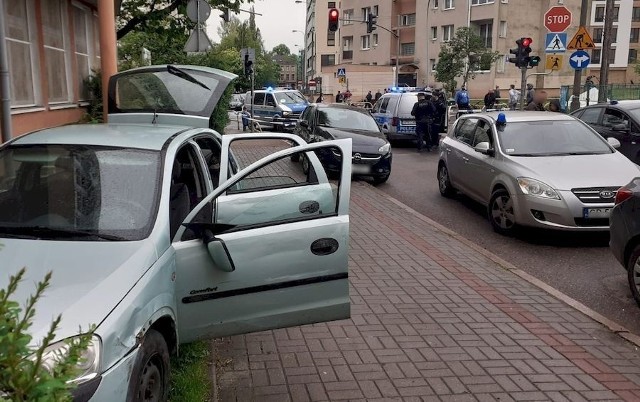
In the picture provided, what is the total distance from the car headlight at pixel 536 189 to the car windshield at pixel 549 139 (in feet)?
2.69

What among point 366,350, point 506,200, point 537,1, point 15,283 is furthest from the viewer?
point 537,1

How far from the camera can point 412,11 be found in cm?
6269

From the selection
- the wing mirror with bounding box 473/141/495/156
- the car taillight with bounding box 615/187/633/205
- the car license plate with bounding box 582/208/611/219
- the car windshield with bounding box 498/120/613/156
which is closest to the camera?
the car taillight with bounding box 615/187/633/205

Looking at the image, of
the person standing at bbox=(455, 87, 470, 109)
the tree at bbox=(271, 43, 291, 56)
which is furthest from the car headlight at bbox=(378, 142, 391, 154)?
the tree at bbox=(271, 43, 291, 56)

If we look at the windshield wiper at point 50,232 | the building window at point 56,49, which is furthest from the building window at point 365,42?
the windshield wiper at point 50,232

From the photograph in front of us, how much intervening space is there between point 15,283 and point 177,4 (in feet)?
43.3

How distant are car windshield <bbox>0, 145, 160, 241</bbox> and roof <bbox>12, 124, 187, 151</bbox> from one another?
0.07 m

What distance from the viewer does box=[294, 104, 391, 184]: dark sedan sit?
1307cm

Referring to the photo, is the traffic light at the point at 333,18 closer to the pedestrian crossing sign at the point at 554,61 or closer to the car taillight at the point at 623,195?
the pedestrian crossing sign at the point at 554,61

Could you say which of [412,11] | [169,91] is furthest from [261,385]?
[412,11]

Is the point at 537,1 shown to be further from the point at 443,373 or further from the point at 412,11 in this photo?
the point at 443,373

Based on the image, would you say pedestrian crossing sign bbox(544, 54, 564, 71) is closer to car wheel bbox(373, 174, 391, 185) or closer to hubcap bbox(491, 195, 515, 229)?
car wheel bbox(373, 174, 391, 185)

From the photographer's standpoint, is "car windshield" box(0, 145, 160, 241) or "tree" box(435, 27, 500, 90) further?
"tree" box(435, 27, 500, 90)

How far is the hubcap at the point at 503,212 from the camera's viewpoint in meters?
8.28
